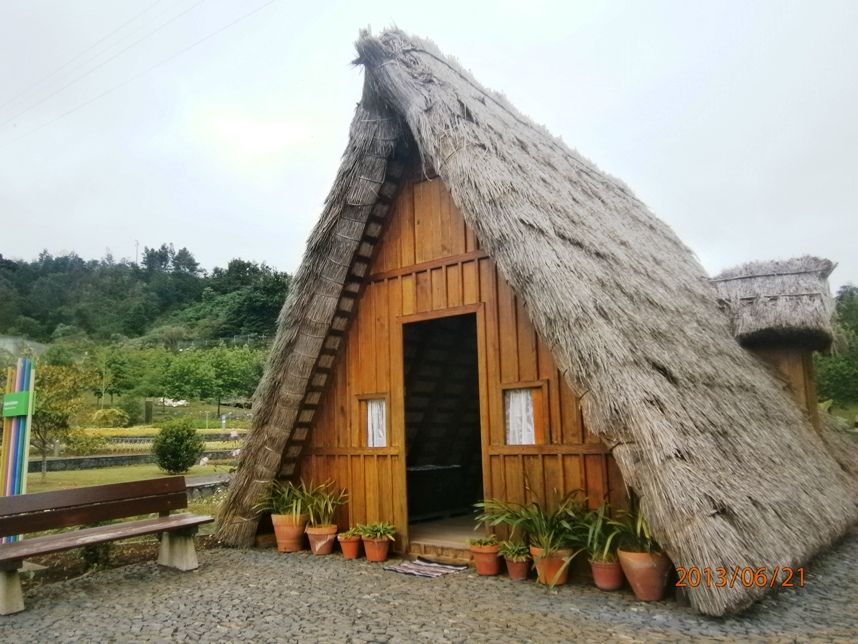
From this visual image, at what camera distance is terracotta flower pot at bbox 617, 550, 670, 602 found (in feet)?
14.0

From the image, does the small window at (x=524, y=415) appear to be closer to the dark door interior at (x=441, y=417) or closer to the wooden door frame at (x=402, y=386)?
the wooden door frame at (x=402, y=386)

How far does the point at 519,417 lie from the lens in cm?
546

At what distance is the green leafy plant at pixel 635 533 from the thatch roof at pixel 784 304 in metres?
4.01

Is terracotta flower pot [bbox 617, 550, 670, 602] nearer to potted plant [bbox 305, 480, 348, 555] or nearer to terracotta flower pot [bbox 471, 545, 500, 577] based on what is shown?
terracotta flower pot [bbox 471, 545, 500, 577]

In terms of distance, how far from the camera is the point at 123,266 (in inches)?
1976

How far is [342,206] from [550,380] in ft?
8.94

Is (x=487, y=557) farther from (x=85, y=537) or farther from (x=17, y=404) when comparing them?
(x=17, y=404)

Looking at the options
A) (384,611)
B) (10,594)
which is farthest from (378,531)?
(10,594)

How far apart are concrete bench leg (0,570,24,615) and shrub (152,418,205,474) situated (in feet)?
22.0

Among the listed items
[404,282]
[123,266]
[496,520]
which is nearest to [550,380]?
[496,520]

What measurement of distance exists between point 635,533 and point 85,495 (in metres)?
4.44

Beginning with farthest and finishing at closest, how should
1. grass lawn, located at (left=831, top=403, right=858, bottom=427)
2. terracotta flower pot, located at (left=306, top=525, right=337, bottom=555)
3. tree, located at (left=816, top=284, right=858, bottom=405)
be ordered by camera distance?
grass lawn, located at (left=831, top=403, right=858, bottom=427) → tree, located at (left=816, top=284, right=858, bottom=405) → terracotta flower pot, located at (left=306, top=525, right=337, bottom=555)

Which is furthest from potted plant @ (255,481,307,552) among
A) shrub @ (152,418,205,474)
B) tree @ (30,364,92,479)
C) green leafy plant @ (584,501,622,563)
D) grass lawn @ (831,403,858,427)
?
grass lawn @ (831,403,858,427)

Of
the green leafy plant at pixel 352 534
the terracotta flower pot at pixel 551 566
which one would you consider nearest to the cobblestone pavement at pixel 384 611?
the terracotta flower pot at pixel 551 566
